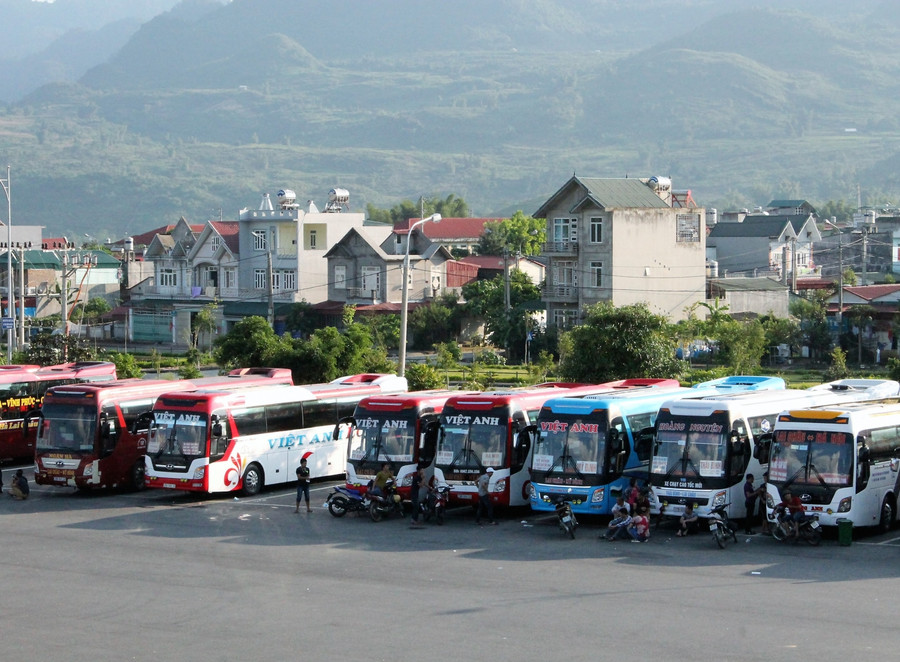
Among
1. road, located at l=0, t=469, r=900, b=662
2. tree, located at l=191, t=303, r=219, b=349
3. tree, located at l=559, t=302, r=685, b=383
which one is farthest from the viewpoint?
tree, located at l=191, t=303, r=219, b=349

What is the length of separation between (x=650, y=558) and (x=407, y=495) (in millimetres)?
6697

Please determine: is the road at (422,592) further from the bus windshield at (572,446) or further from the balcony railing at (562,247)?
the balcony railing at (562,247)

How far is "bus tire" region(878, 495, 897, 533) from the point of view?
79.4ft

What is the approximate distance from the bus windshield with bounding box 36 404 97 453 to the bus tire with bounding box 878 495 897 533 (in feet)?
58.1

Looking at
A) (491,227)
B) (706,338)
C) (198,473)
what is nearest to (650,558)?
(198,473)

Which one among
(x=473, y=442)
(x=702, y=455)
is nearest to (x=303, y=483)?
(x=473, y=442)

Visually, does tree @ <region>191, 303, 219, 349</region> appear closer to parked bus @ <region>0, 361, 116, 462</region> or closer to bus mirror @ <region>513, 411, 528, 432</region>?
parked bus @ <region>0, 361, 116, 462</region>

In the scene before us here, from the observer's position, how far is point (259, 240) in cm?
9312

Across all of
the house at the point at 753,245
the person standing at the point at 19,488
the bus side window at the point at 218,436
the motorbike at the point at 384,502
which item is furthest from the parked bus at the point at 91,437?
the house at the point at 753,245

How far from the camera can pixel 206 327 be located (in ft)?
267

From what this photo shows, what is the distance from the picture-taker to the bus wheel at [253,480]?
98.1ft

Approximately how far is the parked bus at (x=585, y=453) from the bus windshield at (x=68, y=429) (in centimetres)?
1117

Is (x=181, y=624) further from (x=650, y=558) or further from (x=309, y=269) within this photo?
(x=309, y=269)

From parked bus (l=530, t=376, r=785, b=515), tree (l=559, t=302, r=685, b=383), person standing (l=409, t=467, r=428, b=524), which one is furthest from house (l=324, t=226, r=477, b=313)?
parked bus (l=530, t=376, r=785, b=515)
